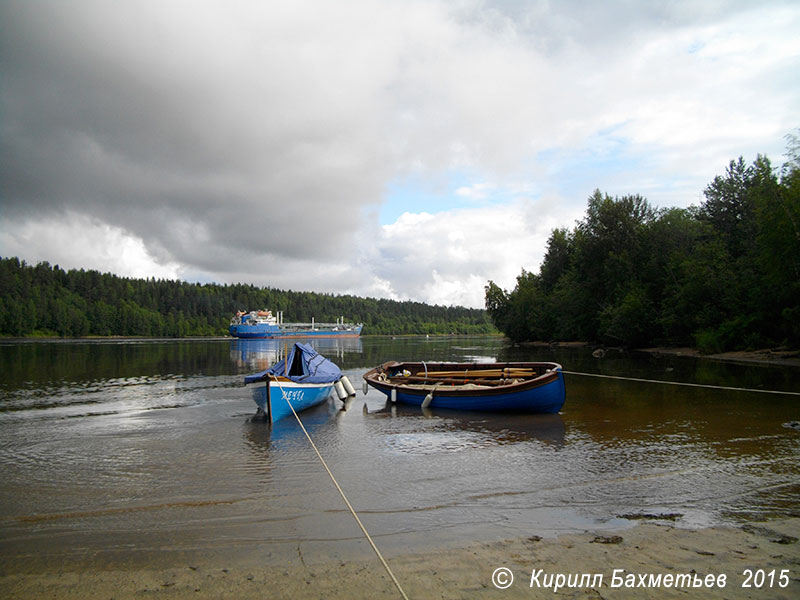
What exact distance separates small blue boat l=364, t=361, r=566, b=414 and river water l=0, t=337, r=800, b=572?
56 centimetres

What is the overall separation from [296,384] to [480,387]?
6.52 m

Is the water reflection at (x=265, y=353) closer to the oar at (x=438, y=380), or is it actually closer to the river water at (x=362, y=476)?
the oar at (x=438, y=380)

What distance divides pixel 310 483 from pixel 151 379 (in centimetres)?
2185

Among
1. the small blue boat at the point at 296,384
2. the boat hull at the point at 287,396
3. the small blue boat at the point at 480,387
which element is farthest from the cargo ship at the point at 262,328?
the boat hull at the point at 287,396

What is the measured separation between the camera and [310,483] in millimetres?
8609

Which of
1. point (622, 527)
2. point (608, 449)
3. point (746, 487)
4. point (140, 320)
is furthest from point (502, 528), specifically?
point (140, 320)

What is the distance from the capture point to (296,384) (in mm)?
16453

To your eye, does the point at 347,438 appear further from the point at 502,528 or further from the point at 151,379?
the point at 151,379

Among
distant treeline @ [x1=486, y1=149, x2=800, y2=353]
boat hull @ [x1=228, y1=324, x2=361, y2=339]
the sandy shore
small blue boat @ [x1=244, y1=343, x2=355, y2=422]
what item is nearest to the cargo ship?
boat hull @ [x1=228, y1=324, x2=361, y2=339]

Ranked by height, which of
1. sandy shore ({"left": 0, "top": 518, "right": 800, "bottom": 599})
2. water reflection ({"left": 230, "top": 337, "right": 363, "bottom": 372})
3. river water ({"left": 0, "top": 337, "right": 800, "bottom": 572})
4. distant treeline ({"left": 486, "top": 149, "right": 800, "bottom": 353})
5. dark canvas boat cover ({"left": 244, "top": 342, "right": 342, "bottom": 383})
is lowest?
water reflection ({"left": 230, "top": 337, "right": 363, "bottom": 372})

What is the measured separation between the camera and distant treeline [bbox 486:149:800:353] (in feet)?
104

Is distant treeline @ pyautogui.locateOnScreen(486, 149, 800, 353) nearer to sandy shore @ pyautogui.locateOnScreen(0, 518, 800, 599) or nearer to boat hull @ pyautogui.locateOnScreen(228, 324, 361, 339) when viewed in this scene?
sandy shore @ pyautogui.locateOnScreen(0, 518, 800, 599)

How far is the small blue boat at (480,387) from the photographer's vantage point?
14.9 meters

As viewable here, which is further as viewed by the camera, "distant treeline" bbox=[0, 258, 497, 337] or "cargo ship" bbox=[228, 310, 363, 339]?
"cargo ship" bbox=[228, 310, 363, 339]
